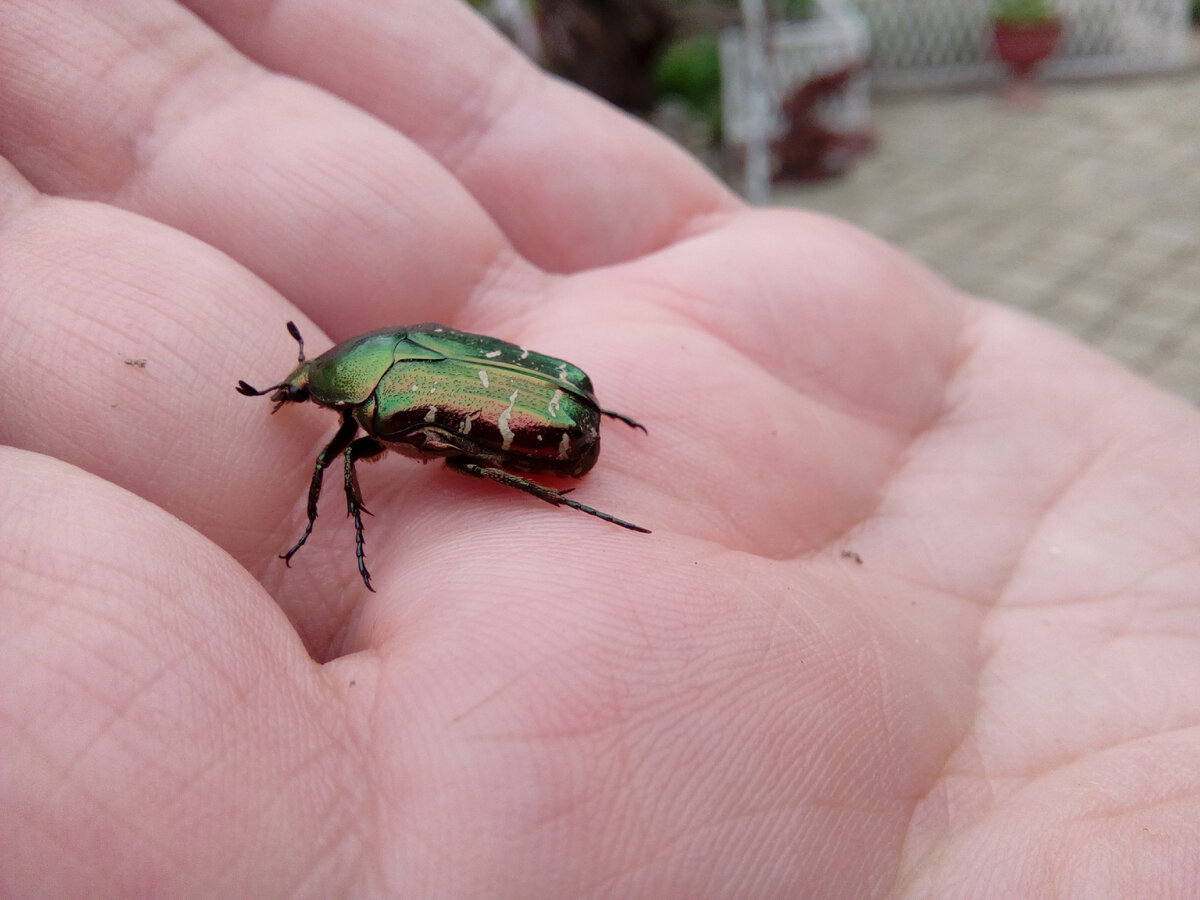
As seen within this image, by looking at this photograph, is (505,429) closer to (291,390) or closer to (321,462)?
(321,462)

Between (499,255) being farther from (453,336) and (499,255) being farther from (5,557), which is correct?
(5,557)

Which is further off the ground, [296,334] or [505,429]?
[296,334]

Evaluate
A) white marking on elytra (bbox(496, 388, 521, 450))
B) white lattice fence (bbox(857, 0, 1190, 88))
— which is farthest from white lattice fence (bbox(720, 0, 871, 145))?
white marking on elytra (bbox(496, 388, 521, 450))

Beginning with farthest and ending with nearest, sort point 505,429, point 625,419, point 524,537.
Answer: point 625,419, point 505,429, point 524,537

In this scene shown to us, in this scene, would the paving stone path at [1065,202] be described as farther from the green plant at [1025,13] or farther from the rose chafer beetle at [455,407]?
the rose chafer beetle at [455,407]

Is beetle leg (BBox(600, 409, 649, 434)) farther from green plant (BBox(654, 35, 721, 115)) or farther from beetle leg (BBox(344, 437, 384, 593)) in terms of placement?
green plant (BBox(654, 35, 721, 115))

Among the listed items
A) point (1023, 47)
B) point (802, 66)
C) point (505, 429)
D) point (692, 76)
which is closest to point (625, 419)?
point (505, 429)

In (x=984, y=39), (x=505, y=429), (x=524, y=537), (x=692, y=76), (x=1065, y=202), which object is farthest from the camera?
(x=984, y=39)

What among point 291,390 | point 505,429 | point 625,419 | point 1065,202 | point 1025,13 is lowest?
point 1065,202

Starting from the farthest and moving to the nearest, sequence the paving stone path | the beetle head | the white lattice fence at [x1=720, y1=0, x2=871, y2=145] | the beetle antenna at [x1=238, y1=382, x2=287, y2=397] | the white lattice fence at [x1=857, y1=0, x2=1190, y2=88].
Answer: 1. the white lattice fence at [x1=857, y1=0, x2=1190, y2=88]
2. the white lattice fence at [x1=720, y1=0, x2=871, y2=145]
3. the paving stone path
4. the beetle head
5. the beetle antenna at [x1=238, y1=382, x2=287, y2=397]
